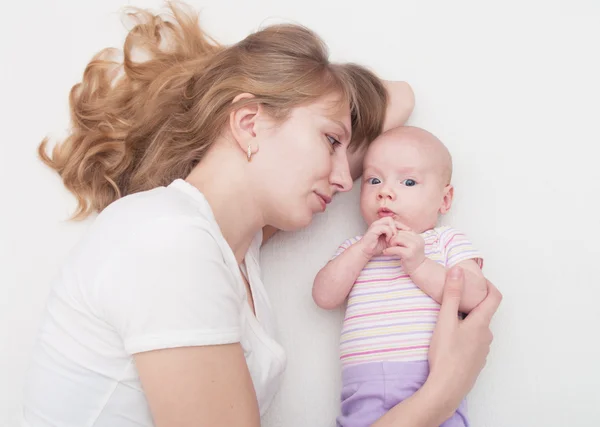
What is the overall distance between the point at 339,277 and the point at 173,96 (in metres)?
0.57

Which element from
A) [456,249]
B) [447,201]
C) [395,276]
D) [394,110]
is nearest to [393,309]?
[395,276]

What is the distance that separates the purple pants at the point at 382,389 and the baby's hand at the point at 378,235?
0.80ft

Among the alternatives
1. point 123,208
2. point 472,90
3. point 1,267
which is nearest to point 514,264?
point 472,90

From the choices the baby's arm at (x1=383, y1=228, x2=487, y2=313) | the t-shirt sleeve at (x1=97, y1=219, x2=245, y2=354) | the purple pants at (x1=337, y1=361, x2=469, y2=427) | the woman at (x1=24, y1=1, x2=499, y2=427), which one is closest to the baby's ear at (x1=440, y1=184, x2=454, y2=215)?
the baby's arm at (x1=383, y1=228, x2=487, y2=313)

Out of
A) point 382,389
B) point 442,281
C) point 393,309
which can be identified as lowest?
point 382,389

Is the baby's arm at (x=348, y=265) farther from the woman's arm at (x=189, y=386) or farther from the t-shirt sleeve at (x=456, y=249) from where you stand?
the woman's arm at (x=189, y=386)

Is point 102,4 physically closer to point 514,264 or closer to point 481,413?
point 514,264

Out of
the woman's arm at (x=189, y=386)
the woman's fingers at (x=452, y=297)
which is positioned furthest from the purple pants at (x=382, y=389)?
the woman's arm at (x=189, y=386)

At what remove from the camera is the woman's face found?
1323mm

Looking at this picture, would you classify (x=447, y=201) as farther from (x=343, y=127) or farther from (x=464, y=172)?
(x=343, y=127)

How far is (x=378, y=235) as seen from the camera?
1.38m

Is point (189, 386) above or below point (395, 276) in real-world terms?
below

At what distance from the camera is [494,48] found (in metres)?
1.75

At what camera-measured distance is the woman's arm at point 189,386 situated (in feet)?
3.35
